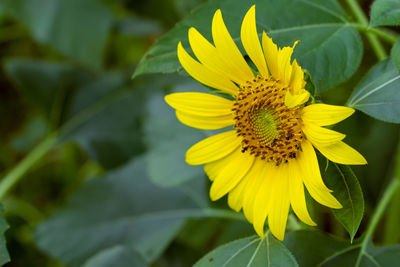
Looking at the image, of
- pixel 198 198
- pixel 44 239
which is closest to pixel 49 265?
pixel 44 239

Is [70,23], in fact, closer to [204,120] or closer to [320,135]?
[204,120]

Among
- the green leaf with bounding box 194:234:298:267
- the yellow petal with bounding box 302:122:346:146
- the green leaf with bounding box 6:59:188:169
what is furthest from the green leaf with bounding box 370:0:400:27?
the green leaf with bounding box 6:59:188:169

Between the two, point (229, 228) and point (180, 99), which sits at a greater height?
point (180, 99)

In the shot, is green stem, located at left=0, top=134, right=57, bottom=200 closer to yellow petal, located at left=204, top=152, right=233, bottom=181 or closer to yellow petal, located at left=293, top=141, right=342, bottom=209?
yellow petal, located at left=204, top=152, right=233, bottom=181

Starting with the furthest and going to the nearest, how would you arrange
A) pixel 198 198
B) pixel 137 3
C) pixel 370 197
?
pixel 137 3 < pixel 370 197 < pixel 198 198

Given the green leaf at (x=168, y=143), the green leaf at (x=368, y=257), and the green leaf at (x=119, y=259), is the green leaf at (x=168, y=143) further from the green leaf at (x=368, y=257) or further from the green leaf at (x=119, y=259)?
the green leaf at (x=368, y=257)

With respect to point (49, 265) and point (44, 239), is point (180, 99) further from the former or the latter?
point (49, 265)

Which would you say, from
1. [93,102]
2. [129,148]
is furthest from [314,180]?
[93,102]
